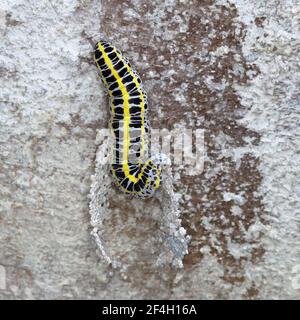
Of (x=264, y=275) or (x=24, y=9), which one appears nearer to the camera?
(x=24, y=9)

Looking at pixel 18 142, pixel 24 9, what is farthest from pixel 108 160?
pixel 24 9

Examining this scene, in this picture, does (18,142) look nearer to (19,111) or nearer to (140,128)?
(19,111)

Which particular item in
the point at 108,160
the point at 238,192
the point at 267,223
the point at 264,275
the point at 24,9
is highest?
the point at 24,9
